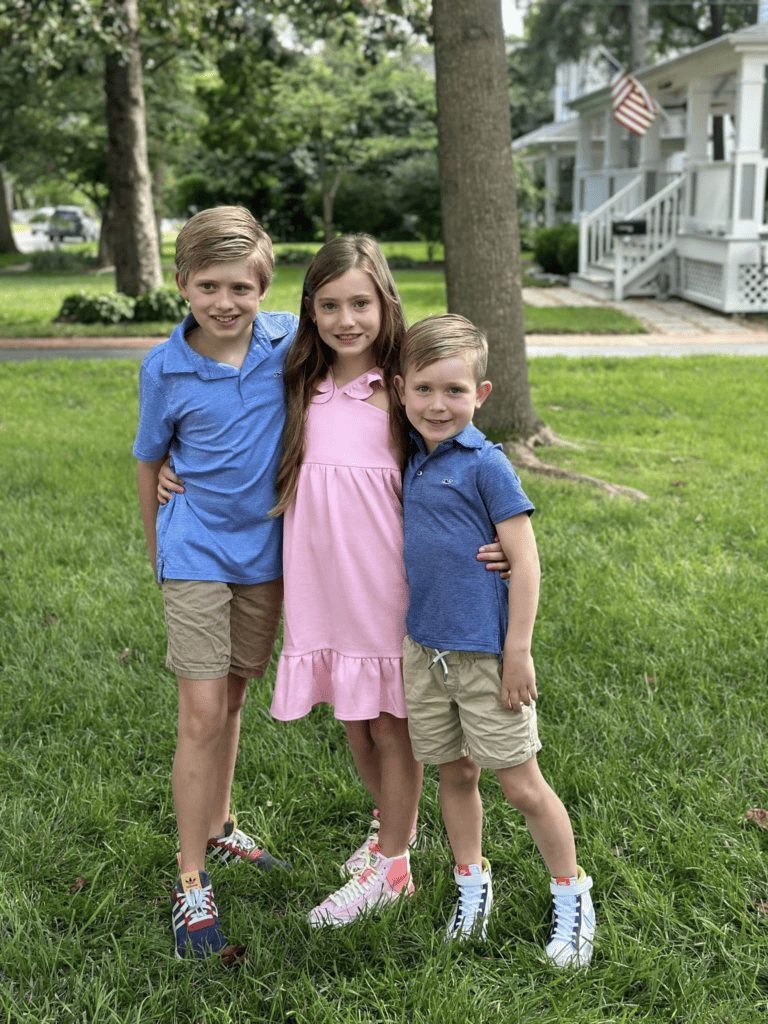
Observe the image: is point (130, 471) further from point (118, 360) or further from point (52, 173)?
point (52, 173)

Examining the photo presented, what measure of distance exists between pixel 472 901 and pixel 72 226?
53134mm

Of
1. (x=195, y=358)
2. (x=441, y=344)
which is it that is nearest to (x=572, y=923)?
(x=441, y=344)

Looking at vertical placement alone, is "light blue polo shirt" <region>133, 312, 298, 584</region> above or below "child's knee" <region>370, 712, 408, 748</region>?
above

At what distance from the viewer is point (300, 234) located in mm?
31656

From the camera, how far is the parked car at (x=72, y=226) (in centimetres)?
4888

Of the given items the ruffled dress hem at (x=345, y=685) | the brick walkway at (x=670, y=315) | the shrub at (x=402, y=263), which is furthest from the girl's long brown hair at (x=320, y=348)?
the shrub at (x=402, y=263)

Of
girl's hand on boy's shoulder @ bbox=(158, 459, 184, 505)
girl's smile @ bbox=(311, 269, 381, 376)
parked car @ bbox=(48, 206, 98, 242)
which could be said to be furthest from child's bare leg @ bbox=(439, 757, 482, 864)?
parked car @ bbox=(48, 206, 98, 242)

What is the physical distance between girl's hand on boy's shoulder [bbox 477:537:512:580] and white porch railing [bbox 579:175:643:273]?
56.3ft

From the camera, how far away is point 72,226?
50.6 meters

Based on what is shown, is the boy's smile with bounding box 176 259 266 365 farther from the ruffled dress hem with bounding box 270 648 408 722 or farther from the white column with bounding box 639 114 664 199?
the white column with bounding box 639 114 664 199

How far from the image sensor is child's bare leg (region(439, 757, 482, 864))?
234 cm

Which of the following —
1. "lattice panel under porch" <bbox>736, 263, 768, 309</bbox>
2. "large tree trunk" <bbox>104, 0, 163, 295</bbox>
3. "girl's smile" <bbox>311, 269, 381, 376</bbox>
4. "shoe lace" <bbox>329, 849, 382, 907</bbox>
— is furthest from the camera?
"large tree trunk" <bbox>104, 0, 163, 295</bbox>

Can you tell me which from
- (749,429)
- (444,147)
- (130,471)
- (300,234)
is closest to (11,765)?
(130,471)

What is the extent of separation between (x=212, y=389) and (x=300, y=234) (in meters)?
30.7
